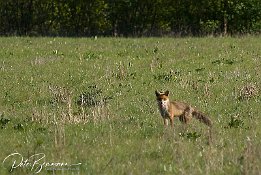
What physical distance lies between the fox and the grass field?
0.23 m

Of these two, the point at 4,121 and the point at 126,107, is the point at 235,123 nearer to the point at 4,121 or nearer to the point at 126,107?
the point at 126,107

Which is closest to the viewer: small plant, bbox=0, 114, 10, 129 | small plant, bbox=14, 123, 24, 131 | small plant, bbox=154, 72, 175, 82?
small plant, bbox=14, 123, 24, 131

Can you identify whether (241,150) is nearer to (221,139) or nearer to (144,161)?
(221,139)

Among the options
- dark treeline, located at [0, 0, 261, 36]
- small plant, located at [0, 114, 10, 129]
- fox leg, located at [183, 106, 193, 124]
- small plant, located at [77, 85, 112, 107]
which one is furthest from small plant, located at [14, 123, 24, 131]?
dark treeline, located at [0, 0, 261, 36]

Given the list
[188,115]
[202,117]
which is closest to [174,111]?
[188,115]

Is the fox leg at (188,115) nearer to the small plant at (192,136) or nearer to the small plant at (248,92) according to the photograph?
the small plant at (192,136)

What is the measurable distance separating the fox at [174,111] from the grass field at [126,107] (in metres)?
0.23

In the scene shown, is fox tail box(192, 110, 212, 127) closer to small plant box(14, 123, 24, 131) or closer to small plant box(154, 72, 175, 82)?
small plant box(14, 123, 24, 131)

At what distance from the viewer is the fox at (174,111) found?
39.7ft

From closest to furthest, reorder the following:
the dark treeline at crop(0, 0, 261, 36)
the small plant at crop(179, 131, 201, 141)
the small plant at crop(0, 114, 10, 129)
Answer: the small plant at crop(179, 131, 201, 141), the small plant at crop(0, 114, 10, 129), the dark treeline at crop(0, 0, 261, 36)

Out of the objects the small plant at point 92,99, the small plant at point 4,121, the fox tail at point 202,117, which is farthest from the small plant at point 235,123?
the small plant at point 4,121

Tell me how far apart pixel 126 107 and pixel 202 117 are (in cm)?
326

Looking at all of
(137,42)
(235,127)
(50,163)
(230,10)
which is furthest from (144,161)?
(230,10)

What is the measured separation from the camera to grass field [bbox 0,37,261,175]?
962 cm
